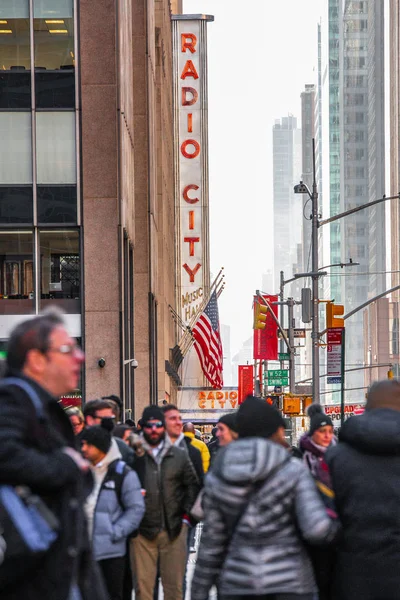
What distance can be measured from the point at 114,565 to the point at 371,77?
18528 cm

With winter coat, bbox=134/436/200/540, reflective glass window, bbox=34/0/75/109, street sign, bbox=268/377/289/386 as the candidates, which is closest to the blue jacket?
winter coat, bbox=134/436/200/540

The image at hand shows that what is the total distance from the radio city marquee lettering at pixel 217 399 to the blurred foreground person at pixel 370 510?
62.4 m

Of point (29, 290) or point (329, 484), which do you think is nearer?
point (329, 484)

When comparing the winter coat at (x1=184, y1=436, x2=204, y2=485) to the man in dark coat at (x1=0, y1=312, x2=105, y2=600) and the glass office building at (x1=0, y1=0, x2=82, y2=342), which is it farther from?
the glass office building at (x1=0, y1=0, x2=82, y2=342)

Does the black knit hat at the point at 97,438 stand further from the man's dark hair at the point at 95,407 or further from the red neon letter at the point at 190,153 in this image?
the red neon letter at the point at 190,153

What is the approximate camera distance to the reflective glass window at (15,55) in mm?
28609

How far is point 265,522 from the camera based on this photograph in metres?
6.44

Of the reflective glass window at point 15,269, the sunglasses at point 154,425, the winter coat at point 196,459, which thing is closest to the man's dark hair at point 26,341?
the sunglasses at point 154,425

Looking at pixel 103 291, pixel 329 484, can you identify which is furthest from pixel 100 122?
pixel 329 484

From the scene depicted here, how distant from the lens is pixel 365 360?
180 m

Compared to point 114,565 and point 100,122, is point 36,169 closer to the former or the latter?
point 100,122

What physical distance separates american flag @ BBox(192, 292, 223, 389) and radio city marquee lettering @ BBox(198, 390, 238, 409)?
14295mm

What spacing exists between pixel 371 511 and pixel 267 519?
29.8 inches

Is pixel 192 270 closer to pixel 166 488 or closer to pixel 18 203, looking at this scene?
pixel 18 203
